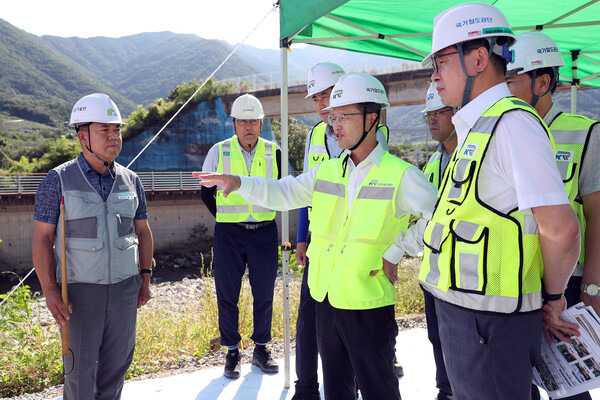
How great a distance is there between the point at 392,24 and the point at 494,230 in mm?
3739

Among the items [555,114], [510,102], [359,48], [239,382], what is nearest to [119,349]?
[239,382]

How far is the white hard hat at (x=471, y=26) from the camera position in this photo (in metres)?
1.74

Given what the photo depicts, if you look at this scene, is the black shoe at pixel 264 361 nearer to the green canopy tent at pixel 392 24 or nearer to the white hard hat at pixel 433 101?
the green canopy tent at pixel 392 24

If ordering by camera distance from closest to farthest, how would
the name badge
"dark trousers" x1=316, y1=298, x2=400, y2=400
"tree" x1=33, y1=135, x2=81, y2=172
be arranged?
"dark trousers" x1=316, y1=298, x2=400, y2=400, the name badge, "tree" x1=33, y1=135, x2=81, y2=172

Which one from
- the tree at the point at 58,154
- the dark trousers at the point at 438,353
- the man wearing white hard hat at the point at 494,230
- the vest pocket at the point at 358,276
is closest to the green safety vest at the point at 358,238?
the vest pocket at the point at 358,276

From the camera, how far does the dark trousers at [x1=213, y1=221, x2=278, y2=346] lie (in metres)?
4.12

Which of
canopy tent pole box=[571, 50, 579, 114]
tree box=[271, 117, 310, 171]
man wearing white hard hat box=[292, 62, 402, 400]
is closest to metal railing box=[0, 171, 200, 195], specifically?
tree box=[271, 117, 310, 171]

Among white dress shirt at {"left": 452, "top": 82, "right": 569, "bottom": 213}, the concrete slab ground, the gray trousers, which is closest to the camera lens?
white dress shirt at {"left": 452, "top": 82, "right": 569, "bottom": 213}

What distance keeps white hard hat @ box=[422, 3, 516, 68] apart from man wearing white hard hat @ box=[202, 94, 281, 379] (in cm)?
258

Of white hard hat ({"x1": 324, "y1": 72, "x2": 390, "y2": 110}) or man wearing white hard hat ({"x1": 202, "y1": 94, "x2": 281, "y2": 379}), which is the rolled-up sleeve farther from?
man wearing white hard hat ({"x1": 202, "y1": 94, "x2": 281, "y2": 379})

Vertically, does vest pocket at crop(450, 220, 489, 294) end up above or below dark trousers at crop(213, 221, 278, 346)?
above

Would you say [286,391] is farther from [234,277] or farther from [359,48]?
[359,48]

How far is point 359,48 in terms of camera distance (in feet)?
17.3

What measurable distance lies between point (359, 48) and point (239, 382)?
395 centimetres
